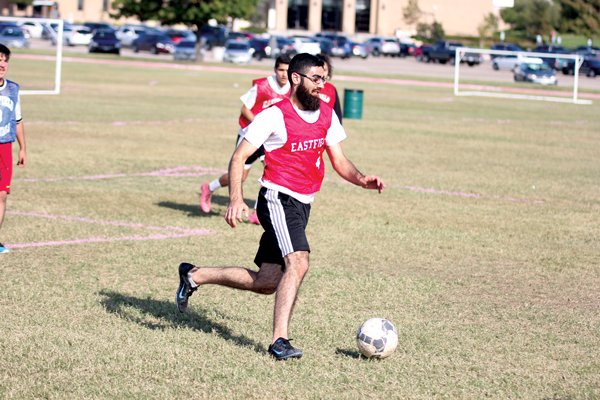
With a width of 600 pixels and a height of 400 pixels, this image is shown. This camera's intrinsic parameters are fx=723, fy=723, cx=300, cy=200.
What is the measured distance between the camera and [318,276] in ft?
23.5

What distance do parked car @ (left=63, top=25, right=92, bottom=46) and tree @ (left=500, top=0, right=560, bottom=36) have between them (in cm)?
6359

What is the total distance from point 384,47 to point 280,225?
247 ft

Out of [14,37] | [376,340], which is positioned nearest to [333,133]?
[376,340]

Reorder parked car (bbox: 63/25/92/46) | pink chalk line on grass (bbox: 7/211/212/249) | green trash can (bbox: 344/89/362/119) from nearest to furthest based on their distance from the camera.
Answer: pink chalk line on grass (bbox: 7/211/212/249) → green trash can (bbox: 344/89/362/119) → parked car (bbox: 63/25/92/46)

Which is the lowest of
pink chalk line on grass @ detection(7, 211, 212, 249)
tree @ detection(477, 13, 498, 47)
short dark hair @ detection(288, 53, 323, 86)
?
pink chalk line on grass @ detection(7, 211, 212, 249)

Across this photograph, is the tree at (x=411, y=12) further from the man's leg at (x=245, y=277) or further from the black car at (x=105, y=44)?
the man's leg at (x=245, y=277)

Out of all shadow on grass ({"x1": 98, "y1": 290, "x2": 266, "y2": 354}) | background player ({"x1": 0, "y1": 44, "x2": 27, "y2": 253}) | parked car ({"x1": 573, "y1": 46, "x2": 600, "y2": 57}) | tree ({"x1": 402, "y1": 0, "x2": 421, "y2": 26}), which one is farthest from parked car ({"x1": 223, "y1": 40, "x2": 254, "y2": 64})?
tree ({"x1": 402, "y1": 0, "x2": 421, "y2": 26})

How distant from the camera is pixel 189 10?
55.0 metres

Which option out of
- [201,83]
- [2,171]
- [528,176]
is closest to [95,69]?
[201,83]

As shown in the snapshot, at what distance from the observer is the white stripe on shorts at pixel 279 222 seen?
500 centimetres

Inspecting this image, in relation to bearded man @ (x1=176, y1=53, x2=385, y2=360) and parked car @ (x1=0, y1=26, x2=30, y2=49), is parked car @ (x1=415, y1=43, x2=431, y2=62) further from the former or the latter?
bearded man @ (x1=176, y1=53, x2=385, y2=360)

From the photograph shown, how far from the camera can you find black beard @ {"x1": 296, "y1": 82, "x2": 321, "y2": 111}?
507 centimetres

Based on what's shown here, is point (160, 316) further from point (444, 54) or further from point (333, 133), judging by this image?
point (444, 54)

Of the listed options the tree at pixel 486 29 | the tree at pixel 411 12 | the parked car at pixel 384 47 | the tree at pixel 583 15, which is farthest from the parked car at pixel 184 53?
the tree at pixel 583 15
